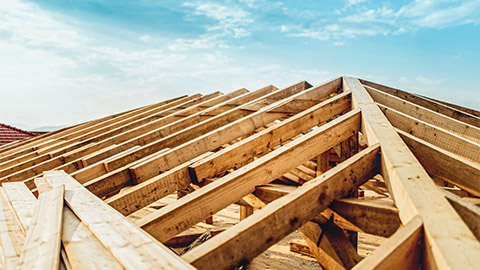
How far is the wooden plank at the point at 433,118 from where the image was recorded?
2.83 m

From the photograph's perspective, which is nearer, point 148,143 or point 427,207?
point 427,207

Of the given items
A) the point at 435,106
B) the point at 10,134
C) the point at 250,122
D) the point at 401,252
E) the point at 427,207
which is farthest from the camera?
the point at 10,134

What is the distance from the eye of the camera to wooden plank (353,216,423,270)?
95cm

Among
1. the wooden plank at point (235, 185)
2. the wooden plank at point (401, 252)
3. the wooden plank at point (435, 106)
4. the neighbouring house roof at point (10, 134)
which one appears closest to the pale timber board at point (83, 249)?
the wooden plank at point (235, 185)

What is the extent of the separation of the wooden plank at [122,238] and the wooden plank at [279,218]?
102 mm

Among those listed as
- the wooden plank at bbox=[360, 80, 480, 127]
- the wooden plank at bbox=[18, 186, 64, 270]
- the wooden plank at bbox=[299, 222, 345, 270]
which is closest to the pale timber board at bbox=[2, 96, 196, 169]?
the wooden plank at bbox=[18, 186, 64, 270]

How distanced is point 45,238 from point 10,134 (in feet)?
40.7

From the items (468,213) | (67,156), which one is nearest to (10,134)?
(67,156)

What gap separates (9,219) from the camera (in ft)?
6.46

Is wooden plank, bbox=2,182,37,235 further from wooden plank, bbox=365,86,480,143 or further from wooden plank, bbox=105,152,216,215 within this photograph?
wooden plank, bbox=365,86,480,143

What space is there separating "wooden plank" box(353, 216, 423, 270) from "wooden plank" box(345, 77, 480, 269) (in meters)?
0.04

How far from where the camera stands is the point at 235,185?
175 cm

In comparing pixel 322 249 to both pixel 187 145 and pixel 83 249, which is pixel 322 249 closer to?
pixel 187 145

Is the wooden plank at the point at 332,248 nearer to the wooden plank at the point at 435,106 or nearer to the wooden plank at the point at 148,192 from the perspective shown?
the wooden plank at the point at 148,192
